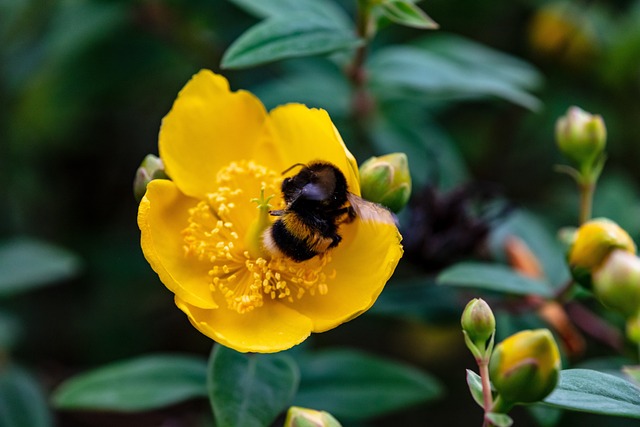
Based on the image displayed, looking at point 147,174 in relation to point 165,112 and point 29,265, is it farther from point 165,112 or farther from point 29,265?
point 165,112

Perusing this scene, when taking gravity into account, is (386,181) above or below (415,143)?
above

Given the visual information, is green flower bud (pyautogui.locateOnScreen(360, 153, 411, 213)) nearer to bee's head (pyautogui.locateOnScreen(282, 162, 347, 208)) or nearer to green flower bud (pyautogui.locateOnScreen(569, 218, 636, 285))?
bee's head (pyautogui.locateOnScreen(282, 162, 347, 208))

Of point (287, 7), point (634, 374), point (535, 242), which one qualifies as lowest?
point (535, 242)

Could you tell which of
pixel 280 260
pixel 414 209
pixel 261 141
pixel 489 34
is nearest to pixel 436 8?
pixel 489 34

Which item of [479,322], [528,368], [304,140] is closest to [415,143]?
[304,140]

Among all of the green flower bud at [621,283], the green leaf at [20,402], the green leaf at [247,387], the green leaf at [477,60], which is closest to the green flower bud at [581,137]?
the green flower bud at [621,283]

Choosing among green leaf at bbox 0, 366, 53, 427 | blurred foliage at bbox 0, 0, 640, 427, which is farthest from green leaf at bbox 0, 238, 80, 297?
green leaf at bbox 0, 366, 53, 427

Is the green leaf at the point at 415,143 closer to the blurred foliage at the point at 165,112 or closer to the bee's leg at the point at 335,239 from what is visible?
the blurred foliage at the point at 165,112
